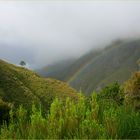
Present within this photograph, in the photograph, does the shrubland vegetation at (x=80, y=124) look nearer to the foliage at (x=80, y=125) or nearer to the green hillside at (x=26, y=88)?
the foliage at (x=80, y=125)

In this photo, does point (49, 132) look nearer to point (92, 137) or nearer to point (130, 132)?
point (92, 137)

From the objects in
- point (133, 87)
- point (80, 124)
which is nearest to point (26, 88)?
point (133, 87)

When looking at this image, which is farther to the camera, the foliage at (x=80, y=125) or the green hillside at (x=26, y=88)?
the green hillside at (x=26, y=88)

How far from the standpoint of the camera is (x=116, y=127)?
42.8ft

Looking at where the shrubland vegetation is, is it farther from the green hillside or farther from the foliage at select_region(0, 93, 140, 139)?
the green hillside

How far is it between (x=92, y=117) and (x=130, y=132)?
4.26 feet

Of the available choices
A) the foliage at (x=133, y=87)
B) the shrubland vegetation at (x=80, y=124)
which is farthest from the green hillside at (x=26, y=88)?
the shrubland vegetation at (x=80, y=124)

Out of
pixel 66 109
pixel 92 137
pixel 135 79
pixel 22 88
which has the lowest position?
pixel 92 137

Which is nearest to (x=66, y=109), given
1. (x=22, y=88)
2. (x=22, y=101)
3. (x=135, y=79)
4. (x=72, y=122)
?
(x=72, y=122)

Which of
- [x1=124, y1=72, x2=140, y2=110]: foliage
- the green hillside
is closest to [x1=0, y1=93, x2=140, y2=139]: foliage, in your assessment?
[x1=124, y1=72, x2=140, y2=110]: foliage

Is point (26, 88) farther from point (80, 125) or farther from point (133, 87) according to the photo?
point (80, 125)

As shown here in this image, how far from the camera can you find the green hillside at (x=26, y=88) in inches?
1512

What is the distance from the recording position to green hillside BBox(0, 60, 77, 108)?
38.4 metres

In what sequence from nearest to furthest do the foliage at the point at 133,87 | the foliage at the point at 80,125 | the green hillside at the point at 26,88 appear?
the foliage at the point at 80,125
the foliage at the point at 133,87
the green hillside at the point at 26,88
